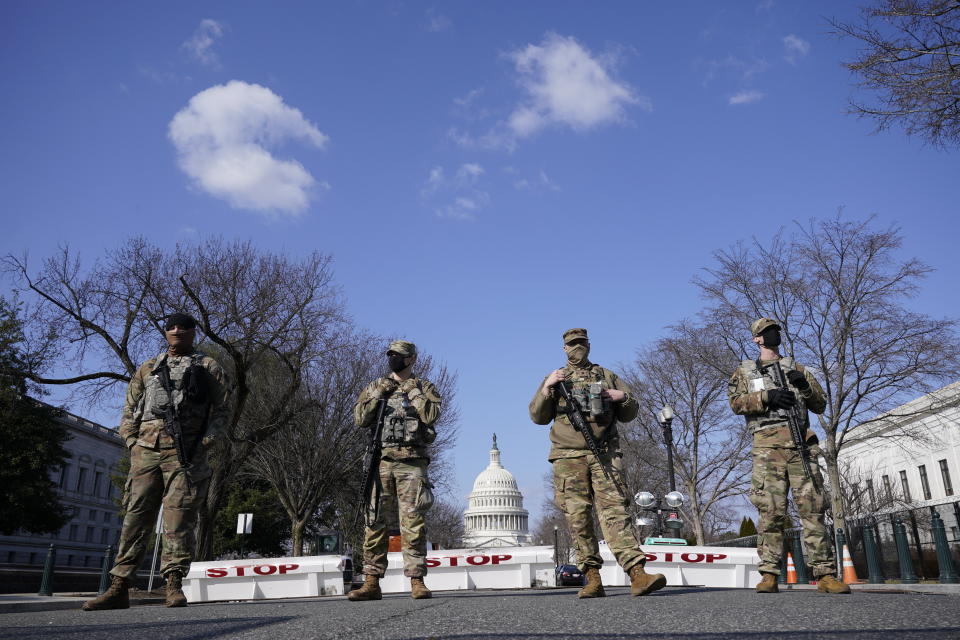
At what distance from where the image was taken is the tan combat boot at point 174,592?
5.69 metres

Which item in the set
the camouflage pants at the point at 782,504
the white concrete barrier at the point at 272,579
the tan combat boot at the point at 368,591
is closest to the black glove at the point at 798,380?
the camouflage pants at the point at 782,504

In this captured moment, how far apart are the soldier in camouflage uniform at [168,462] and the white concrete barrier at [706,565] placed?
4.79m

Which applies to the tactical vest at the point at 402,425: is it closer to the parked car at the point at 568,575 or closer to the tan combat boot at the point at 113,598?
the tan combat boot at the point at 113,598

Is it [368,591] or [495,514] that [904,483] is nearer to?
[368,591]

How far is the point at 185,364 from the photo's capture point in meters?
6.25

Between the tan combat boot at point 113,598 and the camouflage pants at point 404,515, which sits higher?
the camouflage pants at point 404,515

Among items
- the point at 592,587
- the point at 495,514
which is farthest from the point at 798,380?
the point at 495,514

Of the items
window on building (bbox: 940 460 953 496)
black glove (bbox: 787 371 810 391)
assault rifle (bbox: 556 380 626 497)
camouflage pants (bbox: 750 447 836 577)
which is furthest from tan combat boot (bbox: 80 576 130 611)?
window on building (bbox: 940 460 953 496)

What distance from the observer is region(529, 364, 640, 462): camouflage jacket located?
601cm

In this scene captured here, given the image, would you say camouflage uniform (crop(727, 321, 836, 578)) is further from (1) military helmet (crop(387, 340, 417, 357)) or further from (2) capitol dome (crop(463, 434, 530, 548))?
(2) capitol dome (crop(463, 434, 530, 548))

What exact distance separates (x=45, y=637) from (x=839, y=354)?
67.9 ft

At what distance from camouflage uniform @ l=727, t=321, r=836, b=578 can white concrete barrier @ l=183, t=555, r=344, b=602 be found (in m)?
5.65

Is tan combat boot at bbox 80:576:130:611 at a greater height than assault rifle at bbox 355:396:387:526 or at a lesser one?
lesser

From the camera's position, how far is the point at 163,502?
5914mm
